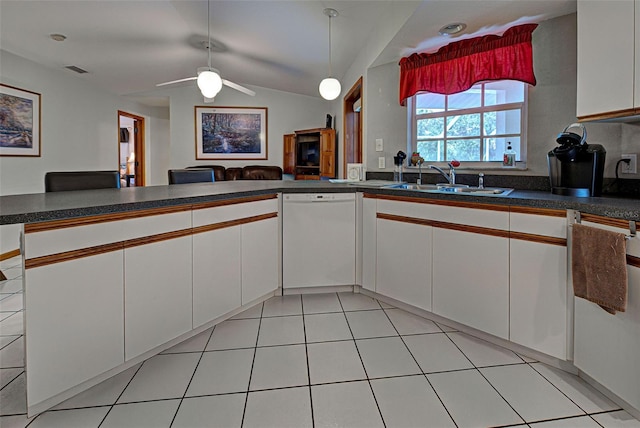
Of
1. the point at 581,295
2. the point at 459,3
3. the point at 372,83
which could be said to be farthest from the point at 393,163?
the point at 581,295

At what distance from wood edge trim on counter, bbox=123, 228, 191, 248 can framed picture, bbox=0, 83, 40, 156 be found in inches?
135

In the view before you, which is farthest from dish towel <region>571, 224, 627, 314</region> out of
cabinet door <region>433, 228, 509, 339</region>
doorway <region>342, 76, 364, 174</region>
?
doorway <region>342, 76, 364, 174</region>

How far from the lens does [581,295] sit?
1543mm

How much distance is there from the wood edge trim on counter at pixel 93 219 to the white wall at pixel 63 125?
338 centimetres

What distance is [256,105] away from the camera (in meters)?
7.25

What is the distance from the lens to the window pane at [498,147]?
Result: 2666 millimetres

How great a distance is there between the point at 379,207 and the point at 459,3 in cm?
137

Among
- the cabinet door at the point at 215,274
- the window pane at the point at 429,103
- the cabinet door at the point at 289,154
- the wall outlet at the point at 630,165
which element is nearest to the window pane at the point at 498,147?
the window pane at the point at 429,103

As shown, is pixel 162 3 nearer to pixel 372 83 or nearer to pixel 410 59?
pixel 372 83

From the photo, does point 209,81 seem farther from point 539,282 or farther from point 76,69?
point 539,282

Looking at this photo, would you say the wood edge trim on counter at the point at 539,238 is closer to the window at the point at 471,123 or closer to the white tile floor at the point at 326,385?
the white tile floor at the point at 326,385

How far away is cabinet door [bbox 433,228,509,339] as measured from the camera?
1.91 meters

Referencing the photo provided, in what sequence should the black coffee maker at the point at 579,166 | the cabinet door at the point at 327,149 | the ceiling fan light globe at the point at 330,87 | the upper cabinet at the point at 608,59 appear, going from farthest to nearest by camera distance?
the cabinet door at the point at 327,149 < the ceiling fan light globe at the point at 330,87 < the black coffee maker at the point at 579,166 < the upper cabinet at the point at 608,59

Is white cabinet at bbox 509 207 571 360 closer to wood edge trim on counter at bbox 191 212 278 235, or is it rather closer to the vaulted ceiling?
the vaulted ceiling
